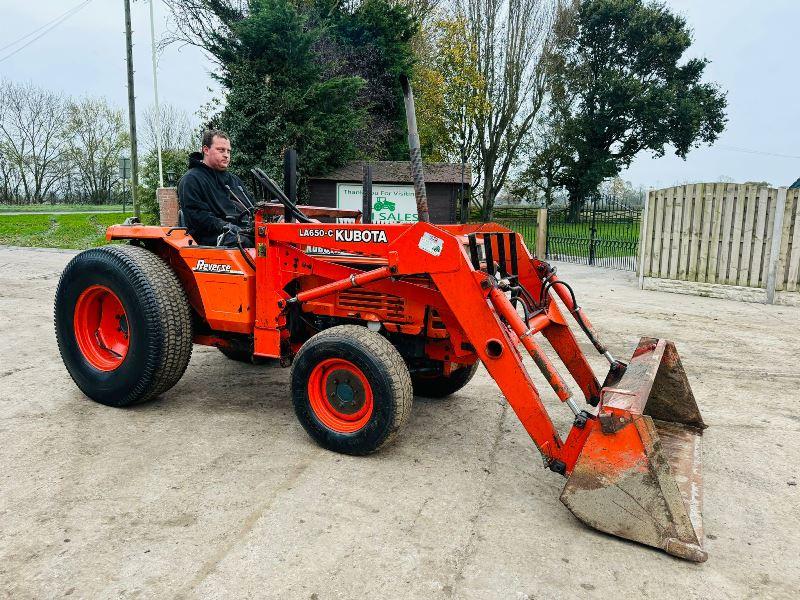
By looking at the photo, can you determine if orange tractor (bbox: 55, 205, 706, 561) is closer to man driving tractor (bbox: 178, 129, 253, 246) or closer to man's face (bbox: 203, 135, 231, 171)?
man driving tractor (bbox: 178, 129, 253, 246)

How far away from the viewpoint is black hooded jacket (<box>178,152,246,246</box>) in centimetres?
445

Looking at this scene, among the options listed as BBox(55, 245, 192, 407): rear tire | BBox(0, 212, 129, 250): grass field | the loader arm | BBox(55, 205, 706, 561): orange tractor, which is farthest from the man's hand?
BBox(0, 212, 129, 250): grass field

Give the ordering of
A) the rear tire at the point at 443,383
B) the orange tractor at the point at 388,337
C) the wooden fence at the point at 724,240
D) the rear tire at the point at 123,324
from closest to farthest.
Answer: the orange tractor at the point at 388,337, the rear tire at the point at 123,324, the rear tire at the point at 443,383, the wooden fence at the point at 724,240

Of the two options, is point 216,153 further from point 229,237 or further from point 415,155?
point 415,155

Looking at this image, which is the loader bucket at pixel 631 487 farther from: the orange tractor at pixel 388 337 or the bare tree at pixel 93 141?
the bare tree at pixel 93 141

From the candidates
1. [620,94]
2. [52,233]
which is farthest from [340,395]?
[620,94]

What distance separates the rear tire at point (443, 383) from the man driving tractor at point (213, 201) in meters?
1.70

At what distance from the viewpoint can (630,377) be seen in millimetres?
3445

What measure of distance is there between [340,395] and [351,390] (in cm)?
10

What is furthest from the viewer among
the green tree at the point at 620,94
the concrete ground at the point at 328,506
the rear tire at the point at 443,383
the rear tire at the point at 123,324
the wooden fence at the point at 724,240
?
the green tree at the point at 620,94

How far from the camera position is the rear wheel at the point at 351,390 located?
344 centimetres

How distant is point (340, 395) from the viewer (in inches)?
145

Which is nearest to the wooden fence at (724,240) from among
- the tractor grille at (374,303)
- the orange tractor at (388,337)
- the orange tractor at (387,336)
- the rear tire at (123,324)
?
the orange tractor at (387,336)

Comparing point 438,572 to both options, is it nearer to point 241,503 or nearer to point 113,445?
point 241,503
